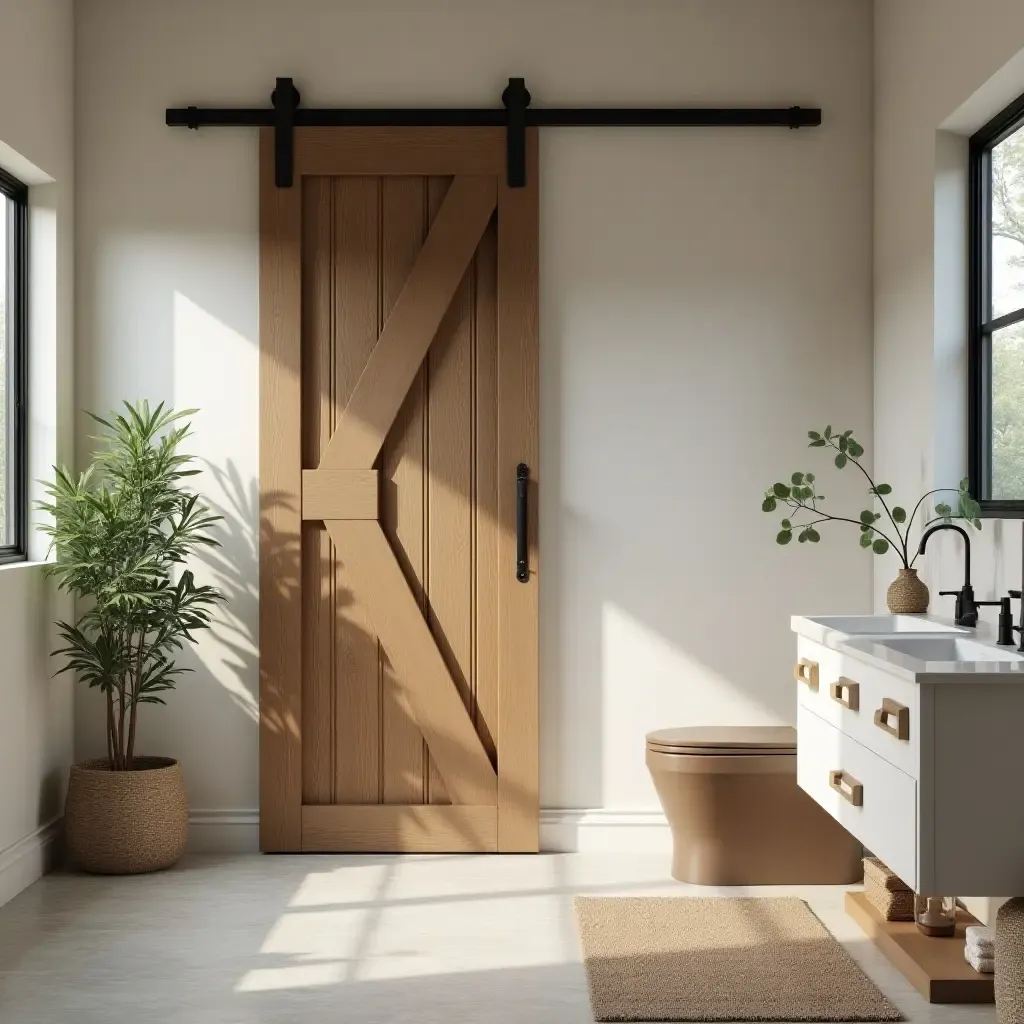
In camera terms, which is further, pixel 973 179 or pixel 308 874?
pixel 308 874

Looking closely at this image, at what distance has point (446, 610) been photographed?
4336 millimetres

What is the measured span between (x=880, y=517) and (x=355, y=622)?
177 cm

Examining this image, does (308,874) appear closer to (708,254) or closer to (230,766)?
(230,766)

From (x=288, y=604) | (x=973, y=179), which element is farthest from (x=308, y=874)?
(x=973, y=179)

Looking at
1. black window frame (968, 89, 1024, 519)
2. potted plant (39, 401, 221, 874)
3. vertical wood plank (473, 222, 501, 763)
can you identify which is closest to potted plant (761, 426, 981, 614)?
black window frame (968, 89, 1024, 519)

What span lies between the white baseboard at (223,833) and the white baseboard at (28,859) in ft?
1.45

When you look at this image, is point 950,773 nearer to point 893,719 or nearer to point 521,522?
point 893,719

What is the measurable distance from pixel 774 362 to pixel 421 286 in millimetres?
1234

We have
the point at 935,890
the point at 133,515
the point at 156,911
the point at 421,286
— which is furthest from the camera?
the point at 421,286

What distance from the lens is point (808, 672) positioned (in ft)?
10.9

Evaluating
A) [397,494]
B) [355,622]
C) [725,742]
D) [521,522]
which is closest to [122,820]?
[355,622]

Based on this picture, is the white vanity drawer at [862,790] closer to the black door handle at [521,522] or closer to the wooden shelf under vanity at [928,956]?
the wooden shelf under vanity at [928,956]

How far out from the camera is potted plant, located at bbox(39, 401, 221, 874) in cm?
397

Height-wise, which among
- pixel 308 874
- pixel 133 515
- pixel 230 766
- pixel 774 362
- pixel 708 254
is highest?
pixel 708 254
